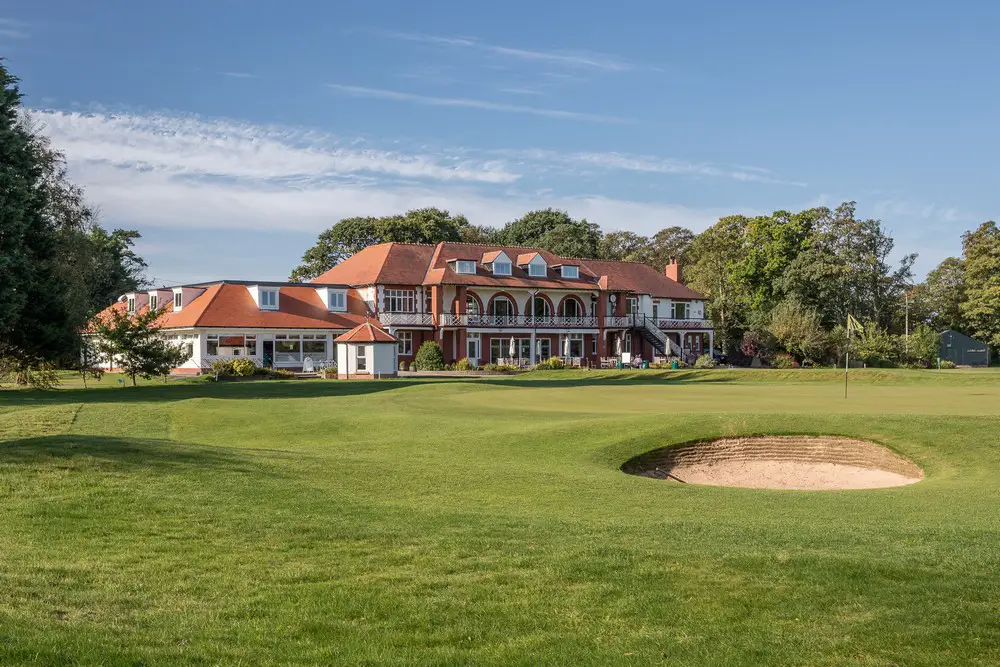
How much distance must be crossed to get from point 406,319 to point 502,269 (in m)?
8.68

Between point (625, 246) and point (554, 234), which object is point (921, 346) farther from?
point (625, 246)

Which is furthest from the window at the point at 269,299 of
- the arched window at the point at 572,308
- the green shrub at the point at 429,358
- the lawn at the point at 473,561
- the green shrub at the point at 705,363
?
the lawn at the point at 473,561

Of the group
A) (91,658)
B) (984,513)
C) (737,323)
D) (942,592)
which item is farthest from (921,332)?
(91,658)

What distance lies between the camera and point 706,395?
32.5 metres

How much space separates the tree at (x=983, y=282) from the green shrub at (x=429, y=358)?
165 feet

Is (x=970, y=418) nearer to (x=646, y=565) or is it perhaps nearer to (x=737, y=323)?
(x=646, y=565)

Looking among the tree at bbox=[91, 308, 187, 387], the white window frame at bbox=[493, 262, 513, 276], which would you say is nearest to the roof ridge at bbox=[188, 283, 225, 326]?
the tree at bbox=[91, 308, 187, 387]

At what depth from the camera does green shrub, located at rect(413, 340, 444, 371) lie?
57312 millimetres

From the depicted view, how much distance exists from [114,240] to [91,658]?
75.0 metres

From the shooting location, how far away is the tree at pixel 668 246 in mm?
102875

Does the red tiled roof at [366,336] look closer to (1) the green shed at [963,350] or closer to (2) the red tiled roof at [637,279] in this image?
(2) the red tiled roof at [637,279]

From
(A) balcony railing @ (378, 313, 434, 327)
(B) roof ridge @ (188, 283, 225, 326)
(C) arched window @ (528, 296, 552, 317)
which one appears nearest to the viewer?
(B) roof ridge @ (188, 283, 225, 326)

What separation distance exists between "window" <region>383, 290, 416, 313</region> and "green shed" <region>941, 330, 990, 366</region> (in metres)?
47.7

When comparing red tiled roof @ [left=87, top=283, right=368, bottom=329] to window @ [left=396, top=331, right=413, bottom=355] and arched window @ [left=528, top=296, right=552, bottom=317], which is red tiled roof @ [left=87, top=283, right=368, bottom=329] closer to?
window @ [left=396, top=331, right=413, bottom=355]
